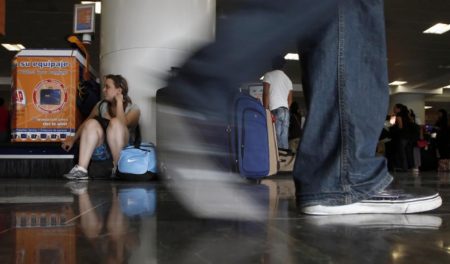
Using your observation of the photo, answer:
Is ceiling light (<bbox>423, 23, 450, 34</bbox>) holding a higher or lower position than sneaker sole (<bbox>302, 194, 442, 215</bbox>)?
higher

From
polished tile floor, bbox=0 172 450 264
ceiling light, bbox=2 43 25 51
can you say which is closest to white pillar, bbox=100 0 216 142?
polished tile floor, bbox=0 172 450 264

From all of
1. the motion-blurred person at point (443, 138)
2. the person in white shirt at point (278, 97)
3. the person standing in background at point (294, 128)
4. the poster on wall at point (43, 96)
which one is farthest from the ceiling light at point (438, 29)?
the poster on wall at point (43, 96)

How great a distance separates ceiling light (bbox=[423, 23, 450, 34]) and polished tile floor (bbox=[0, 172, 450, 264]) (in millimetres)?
12279

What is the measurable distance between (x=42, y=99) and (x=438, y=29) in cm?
1163

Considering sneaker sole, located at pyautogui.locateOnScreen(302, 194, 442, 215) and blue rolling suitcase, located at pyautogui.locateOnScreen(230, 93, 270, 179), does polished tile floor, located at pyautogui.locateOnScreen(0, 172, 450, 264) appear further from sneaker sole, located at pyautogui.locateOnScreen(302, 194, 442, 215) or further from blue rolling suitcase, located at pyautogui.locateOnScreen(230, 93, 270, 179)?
blue rolling suitcase, located at pyautogui.locateOnScreen(230, 93, 270, 179)

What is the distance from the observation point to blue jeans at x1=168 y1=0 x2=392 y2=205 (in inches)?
52.6

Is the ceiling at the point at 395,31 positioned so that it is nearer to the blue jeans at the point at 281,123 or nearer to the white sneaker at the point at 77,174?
the blue jeans at the point at 281,123

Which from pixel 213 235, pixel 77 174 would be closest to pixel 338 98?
pixel 213 235

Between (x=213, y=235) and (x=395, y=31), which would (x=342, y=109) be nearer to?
(x=213, y=235)

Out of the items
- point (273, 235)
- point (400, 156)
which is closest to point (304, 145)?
point (273, 235)

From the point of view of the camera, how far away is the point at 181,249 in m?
0.89

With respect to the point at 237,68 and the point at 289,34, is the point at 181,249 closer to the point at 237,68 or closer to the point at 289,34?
the point at 237,68

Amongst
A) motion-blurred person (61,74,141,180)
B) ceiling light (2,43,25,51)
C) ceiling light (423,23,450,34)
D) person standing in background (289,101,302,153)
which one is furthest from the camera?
ceiling light (2,43,25,51)

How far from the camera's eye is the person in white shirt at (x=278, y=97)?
548cm
